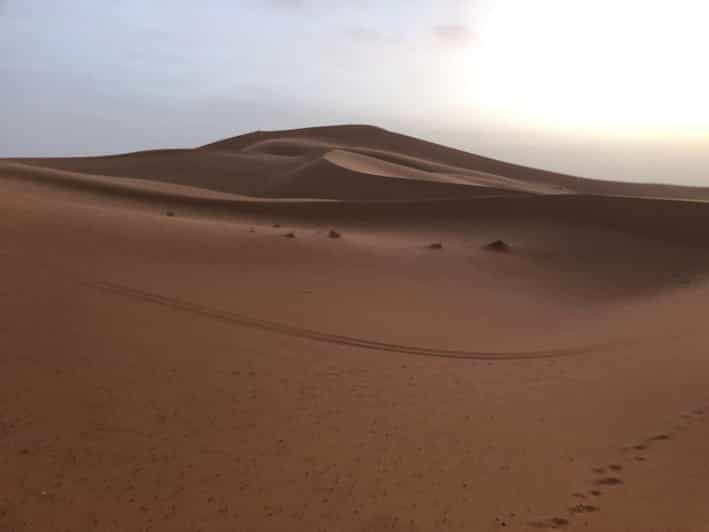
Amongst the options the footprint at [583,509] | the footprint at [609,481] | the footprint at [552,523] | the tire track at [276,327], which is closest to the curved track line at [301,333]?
the tire track at [276,327]

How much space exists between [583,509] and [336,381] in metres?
2.52

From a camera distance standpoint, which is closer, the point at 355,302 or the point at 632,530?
the point at 632,530

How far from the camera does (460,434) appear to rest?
5.34m

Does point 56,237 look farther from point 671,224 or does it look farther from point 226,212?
point 671,224

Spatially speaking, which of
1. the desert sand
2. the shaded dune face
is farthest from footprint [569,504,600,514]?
the shaded dune face

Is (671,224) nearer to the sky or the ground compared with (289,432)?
nearer to the sky

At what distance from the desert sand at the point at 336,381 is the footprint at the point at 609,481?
0.05 ft

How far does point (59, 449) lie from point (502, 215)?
14.8 m

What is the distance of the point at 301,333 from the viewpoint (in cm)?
771

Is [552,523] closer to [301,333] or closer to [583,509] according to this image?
[583,509]

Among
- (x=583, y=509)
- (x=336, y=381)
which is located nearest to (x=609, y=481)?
(x=583, y=509)

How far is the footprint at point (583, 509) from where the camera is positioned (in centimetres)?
420

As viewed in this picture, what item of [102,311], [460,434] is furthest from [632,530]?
[102,311]

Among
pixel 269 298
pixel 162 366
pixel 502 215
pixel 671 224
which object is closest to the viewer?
pixel 162 366
